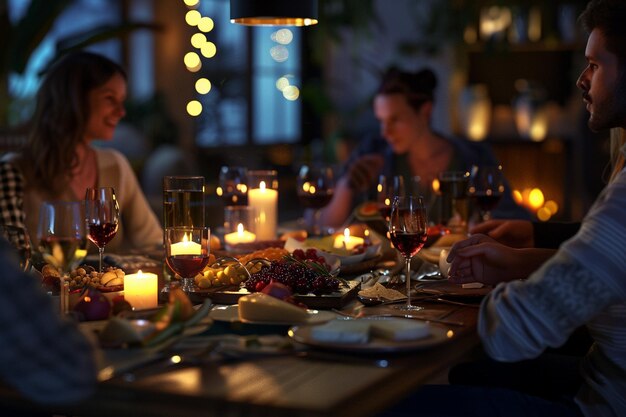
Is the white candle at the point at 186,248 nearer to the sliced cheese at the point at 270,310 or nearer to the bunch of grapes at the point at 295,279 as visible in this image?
the bunch of grapes at the point at 295,279

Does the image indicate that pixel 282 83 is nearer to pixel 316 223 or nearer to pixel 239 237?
pixel 316 223

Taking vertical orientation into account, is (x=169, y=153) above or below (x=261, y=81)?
below

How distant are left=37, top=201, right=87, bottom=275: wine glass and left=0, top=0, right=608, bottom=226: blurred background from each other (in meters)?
3.73

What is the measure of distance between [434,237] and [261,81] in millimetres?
7201

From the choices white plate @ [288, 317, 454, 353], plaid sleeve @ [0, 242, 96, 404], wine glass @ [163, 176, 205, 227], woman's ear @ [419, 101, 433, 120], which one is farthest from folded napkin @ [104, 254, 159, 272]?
woman's ear @ [419, 101, 433, 120]

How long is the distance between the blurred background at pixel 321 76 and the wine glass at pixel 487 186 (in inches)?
118

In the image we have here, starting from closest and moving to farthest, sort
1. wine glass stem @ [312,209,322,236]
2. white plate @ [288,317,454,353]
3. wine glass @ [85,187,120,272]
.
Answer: white plate @ [288,317,454,353] → wine glass @ [85,187,120,272] → wine glass stem @ [312,209,322,236]

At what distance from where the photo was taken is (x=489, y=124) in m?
7.23

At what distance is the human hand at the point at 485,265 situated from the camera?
6.03 feet

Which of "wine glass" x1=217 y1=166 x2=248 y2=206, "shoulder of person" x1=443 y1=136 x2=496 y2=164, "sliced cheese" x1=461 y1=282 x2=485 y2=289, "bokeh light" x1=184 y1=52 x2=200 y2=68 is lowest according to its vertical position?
"sliced cheese" x1=461 y1=282 x2=485 y2=289

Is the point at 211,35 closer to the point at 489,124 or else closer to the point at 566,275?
the point at 489,124

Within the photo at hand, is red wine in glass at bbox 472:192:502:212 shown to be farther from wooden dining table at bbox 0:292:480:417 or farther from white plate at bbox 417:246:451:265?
wooden dining table at bbox 0:292:480:417

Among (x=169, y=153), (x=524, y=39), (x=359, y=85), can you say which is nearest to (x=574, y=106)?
(x=524, y=39)

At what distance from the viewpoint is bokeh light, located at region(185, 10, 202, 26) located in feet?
27.3
